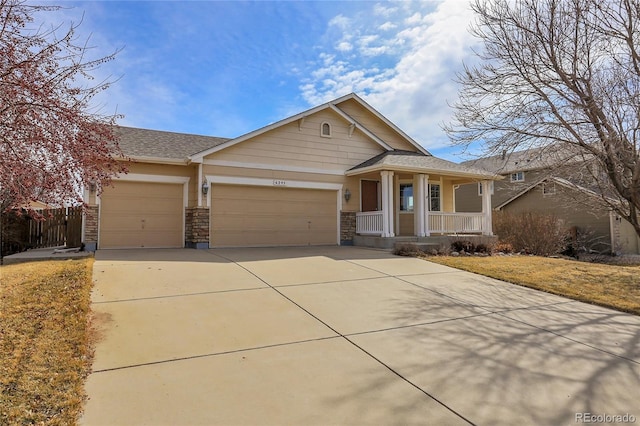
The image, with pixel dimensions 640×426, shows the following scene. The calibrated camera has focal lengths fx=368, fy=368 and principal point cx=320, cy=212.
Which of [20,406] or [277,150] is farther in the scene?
[277,150]

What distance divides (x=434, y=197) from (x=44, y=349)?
15104 mm

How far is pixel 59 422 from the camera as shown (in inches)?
99.7

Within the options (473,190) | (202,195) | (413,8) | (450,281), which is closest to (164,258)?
(202,195)

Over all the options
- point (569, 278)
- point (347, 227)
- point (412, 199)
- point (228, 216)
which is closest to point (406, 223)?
point (412, 199)

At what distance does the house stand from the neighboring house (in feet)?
8.88

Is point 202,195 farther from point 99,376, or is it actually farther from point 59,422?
point 59,422

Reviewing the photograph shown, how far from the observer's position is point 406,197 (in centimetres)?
1562

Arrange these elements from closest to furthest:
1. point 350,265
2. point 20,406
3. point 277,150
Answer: point 20,406 < point 350,265 < point 277,150

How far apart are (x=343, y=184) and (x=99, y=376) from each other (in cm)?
1209

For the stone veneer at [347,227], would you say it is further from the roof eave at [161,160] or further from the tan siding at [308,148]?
the roof eave at [161,160]

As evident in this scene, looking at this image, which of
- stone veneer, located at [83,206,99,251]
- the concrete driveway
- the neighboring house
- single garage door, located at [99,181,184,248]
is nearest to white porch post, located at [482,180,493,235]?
the neighboring house

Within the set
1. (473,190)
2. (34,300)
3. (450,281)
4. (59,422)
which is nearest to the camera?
(59,422)

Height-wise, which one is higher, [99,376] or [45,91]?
[45,91]

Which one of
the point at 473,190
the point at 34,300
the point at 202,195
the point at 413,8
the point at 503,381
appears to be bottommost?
the point at 503,381
